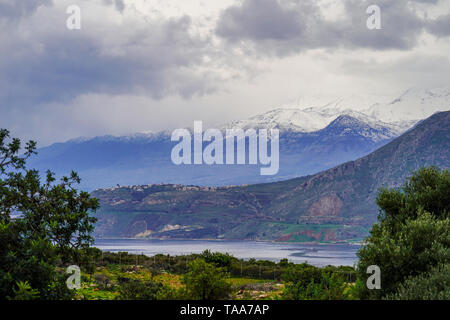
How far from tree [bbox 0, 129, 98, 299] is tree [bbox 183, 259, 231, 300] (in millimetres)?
4853

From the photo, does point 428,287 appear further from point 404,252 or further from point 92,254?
point 92,254

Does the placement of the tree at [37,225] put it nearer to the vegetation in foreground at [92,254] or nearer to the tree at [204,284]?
the vegetation in foreground at [92,254]

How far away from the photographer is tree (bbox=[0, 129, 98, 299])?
17906mm

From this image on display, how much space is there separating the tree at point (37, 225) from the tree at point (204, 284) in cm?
485

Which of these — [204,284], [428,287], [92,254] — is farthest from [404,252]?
[92,254]

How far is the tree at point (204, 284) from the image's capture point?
21.2m

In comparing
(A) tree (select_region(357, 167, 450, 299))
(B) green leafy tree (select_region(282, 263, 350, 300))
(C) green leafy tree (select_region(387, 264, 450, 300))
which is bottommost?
(B) green leafy tree (select_region(282, 263, 350, 300))

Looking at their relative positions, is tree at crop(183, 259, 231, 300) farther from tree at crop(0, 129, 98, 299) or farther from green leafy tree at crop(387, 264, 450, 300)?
green leafy tree at crop(387, 264, 450, 300)

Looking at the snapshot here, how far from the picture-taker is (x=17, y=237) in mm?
18969

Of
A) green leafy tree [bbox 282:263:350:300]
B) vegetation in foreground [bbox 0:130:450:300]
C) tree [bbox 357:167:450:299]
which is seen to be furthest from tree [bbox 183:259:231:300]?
tree [bbox 357:167:450:299]

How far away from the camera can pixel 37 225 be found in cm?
2309

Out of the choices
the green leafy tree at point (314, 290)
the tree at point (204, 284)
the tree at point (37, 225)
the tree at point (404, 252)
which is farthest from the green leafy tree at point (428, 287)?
the tree at point (37, 225)

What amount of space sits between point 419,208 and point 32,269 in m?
21.9

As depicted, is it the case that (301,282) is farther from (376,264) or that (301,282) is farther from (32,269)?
(32,269)
